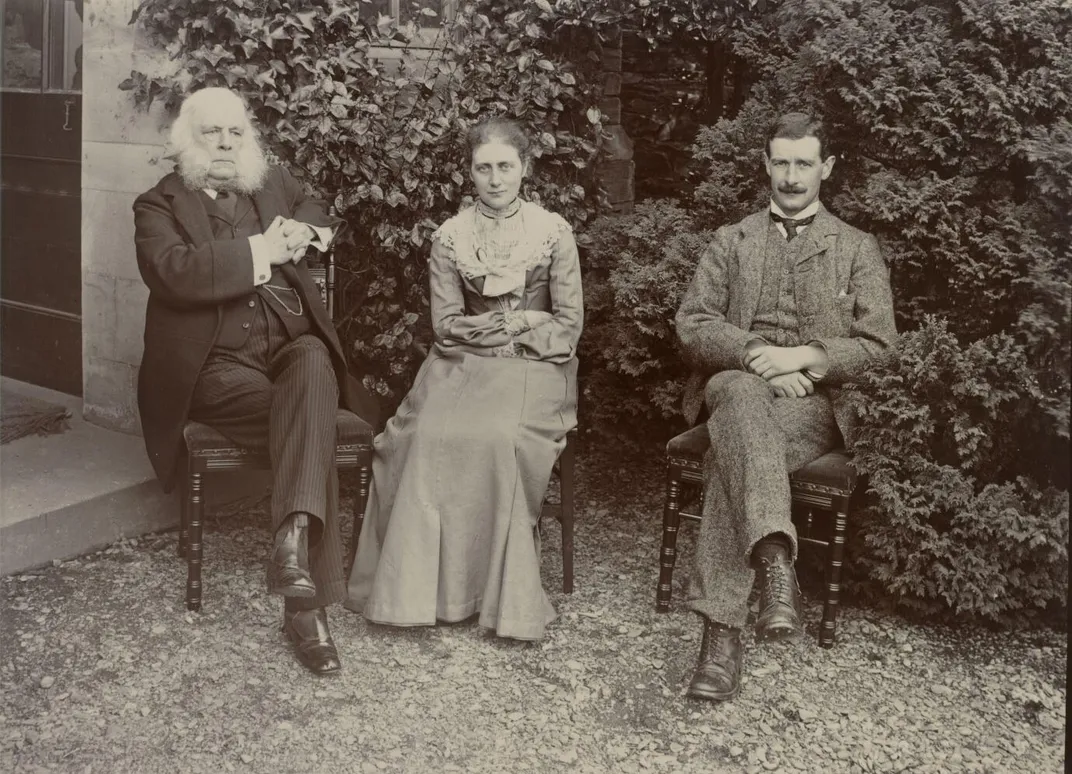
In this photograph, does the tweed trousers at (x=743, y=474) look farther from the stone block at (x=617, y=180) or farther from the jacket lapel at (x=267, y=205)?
the stone block at (x=617, y=180)

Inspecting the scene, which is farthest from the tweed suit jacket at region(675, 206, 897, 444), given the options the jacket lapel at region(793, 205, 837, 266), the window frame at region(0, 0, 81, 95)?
the window frame at region(0, 0, 81, 95)

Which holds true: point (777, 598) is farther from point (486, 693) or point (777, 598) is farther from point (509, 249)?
point (509, 249)

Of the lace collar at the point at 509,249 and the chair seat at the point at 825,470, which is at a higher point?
the lace collar at the point at 509,249

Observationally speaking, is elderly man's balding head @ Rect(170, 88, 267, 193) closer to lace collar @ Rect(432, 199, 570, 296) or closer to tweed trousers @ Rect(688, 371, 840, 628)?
lace collar @ Rect(432, 199, 570, 296)

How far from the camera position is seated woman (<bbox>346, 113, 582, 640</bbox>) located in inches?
166

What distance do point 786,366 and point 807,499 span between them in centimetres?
48

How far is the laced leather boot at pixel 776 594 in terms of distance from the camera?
3617 millimetres

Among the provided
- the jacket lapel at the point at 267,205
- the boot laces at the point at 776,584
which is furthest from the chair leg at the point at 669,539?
the jacket lapel at the point at 267,205

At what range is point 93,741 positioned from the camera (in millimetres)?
3473

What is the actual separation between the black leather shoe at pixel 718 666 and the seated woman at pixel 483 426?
0.61m

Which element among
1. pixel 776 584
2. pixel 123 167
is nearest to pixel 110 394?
pixel 123 167

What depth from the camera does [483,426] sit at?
14.0 feet

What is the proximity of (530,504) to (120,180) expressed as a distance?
2660 millimetres

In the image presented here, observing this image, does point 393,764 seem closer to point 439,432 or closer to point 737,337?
point 439,432
